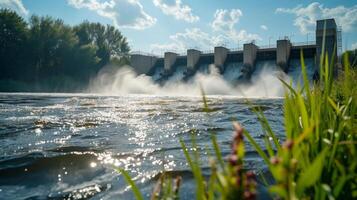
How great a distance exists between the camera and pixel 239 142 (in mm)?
550

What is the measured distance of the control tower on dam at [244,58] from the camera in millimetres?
33219

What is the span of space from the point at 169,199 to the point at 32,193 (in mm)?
2373

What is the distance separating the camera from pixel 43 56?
45031mm

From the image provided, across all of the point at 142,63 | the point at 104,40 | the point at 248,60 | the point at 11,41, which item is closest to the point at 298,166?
the point at 248,60

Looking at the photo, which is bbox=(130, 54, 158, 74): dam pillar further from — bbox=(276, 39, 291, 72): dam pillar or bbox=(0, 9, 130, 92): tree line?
bbox=(276, 39, 291, 72): dam pillar

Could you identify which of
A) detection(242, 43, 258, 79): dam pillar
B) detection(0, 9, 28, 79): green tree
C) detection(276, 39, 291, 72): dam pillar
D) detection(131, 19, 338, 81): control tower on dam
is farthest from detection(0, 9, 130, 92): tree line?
detection(276, 39, 291, 72): dam pillar

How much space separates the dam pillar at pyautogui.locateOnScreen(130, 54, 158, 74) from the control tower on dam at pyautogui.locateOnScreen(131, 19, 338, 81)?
0.54 ft

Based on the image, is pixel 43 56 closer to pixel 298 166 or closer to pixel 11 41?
pixel 11 41

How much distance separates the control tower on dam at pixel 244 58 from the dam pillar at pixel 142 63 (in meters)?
0.17

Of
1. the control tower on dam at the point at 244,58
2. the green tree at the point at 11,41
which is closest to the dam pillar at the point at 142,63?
the control tower on dam at the point at 244,58

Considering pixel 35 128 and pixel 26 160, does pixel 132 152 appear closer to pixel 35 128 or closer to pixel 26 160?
pixel 26 160

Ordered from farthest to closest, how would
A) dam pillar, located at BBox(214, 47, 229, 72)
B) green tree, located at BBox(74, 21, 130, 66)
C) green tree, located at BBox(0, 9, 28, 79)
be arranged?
green tree, located at BBox(74, 21, 130, 66), green tree, located at BBox(0, 9, 28, 79), dam pillar, located at BBox(214, 47, 229, 72)

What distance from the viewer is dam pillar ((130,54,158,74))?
161 ft

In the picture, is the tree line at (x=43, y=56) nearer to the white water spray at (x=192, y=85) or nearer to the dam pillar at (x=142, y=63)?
the white water spray at (x=192, y=85)
